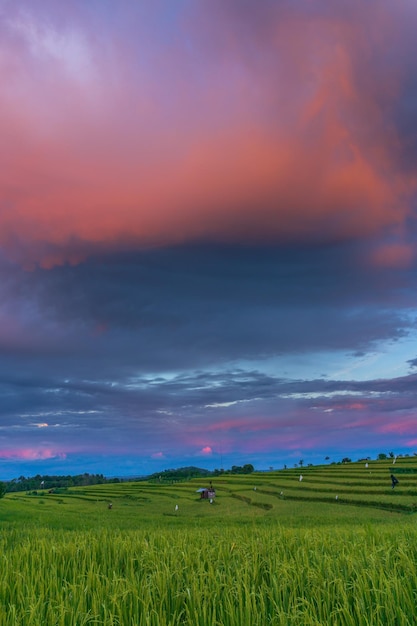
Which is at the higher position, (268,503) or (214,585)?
(214,585)

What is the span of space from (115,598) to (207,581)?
3.98ft

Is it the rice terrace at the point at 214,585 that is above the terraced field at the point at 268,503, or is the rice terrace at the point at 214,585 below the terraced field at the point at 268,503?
above

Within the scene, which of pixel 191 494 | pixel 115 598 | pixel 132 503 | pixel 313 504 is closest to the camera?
pixel 115 598

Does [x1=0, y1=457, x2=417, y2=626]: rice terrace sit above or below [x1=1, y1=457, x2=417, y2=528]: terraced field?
above

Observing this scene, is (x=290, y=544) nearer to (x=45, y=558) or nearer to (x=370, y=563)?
(x=370, y=563)

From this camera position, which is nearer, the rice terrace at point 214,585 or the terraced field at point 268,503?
the rice terrace at point 214,585

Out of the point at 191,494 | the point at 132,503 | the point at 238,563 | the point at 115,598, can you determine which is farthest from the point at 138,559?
the point at 191,494

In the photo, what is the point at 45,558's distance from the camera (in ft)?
21.6

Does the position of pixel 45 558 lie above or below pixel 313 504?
above

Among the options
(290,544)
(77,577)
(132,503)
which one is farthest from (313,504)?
(77,577)

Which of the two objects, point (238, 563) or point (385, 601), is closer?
point (385, 601)

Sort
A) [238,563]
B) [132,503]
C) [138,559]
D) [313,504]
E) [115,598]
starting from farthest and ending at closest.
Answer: [132,503], [313,504], [138,559], [238,563], [115,598]

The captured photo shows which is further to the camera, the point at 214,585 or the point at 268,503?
the point at 268,503

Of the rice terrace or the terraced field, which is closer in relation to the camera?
the rice terrace
